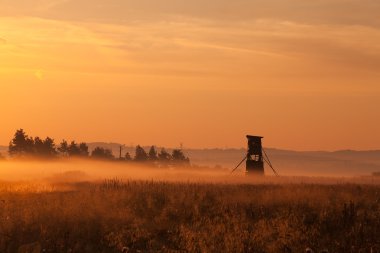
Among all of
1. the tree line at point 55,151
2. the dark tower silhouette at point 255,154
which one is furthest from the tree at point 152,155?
the dark tower silhouette at point 255,154

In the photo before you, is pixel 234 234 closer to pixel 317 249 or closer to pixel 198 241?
pixel 198 241

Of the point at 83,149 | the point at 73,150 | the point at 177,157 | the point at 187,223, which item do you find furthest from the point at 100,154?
Answer: the point at 187,223

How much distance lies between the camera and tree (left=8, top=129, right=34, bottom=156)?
9882 cm

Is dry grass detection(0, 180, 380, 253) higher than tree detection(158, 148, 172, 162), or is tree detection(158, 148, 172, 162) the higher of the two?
tree detection(158, 148, 172, 162)

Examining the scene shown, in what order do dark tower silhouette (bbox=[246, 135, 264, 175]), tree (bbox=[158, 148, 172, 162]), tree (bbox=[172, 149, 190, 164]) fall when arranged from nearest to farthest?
dark tower silhouette (bbox=[246, 135, 264, 175]) < tree (bbox=[158, 148, 172, 162]) < tree (bbox=[172, 149, 190, 164])

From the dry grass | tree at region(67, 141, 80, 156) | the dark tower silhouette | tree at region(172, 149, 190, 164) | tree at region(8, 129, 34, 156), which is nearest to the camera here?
the dry grass

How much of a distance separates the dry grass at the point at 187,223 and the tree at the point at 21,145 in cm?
7652

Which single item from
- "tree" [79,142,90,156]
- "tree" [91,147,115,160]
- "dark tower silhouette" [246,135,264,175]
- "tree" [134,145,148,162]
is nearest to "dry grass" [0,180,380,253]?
"dark tower silhouette" [246,135,264,175]

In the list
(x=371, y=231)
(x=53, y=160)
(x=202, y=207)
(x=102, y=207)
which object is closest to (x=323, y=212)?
(x=371, y=231)

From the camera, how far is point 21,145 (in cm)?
10094

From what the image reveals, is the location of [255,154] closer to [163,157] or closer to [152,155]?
[163,157]

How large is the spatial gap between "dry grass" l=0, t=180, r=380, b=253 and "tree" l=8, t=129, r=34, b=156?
251 ft

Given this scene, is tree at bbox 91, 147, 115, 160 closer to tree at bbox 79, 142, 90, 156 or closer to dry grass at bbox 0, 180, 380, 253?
tree at bbox 79, 142, 90, 156

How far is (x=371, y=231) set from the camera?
19.1 m
